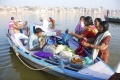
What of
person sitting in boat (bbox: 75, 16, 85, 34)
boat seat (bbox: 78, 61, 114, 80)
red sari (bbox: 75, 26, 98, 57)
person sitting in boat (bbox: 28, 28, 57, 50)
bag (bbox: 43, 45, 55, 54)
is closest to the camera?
boat seat (bbox: 78, 61, 114, 80)

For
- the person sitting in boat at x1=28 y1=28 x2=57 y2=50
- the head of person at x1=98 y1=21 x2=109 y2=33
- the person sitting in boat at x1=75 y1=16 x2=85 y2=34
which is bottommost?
the person sitting in boat at x1=28 y1=28 x2=57 y2=50

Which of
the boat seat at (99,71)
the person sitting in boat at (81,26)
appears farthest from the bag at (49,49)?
the person sitting in boat at (81,26)

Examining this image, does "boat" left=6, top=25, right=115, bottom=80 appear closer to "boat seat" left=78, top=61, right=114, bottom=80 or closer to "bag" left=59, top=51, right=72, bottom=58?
"boat seat" left=78, top=61, right=114, bottom=80

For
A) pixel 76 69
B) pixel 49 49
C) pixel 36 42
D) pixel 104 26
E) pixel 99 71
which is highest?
pixel 104 26

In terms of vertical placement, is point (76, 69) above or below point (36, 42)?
below

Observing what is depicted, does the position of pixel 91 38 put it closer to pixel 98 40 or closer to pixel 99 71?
pixel 98 40

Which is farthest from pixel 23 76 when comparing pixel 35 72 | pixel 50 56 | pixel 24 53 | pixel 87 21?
pixel 87 21

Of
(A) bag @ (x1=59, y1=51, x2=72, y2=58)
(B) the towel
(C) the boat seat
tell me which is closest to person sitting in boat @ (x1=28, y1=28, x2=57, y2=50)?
(A) bag @ (x1=59, y1=51, x2=72, y2=58)

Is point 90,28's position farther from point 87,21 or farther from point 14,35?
point 14,35

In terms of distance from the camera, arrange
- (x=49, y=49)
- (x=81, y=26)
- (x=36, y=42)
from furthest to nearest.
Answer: (x=81, y=26) < (x=36, y=42) < (x=49, y=49)

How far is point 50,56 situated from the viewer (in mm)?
7109

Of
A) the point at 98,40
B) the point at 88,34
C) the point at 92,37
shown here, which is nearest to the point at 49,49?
the point at 88,34

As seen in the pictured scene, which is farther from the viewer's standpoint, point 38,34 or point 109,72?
point 38,34

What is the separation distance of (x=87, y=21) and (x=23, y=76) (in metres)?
3.93
